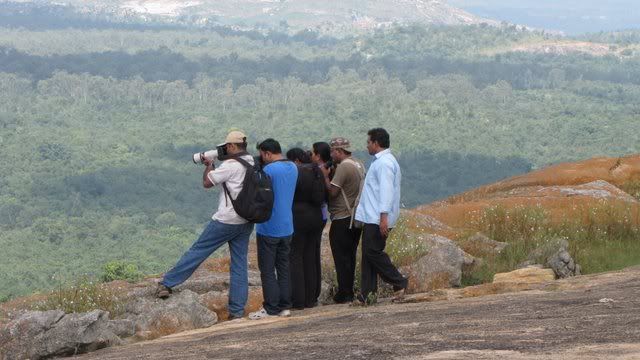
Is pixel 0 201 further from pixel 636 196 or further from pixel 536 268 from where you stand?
pixel 536 268

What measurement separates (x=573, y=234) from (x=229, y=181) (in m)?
6.58

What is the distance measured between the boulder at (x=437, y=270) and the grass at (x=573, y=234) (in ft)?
1.34

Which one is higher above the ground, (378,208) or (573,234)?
(378,208)

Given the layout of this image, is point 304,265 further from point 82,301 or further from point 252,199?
point 82,301

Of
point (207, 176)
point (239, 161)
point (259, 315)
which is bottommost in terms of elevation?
point (259, 315)

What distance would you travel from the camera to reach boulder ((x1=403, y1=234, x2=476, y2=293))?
11625 mm

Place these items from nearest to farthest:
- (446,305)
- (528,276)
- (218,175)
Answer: (446,305) < (218,175) < (528,276)

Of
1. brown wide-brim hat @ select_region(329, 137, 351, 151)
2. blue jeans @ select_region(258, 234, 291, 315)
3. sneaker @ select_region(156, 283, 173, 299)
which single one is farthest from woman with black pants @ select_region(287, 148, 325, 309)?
sneaker @ select_region(156, 283, 173, 299)

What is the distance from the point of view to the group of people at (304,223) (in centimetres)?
1003

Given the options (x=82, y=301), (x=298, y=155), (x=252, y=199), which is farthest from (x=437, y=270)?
(x=82, y=301)

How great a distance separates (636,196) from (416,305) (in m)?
14.7

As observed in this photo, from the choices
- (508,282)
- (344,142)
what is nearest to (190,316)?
(344,142)

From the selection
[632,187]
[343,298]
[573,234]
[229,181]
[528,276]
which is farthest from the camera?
[632,187]

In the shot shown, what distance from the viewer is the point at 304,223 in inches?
432
